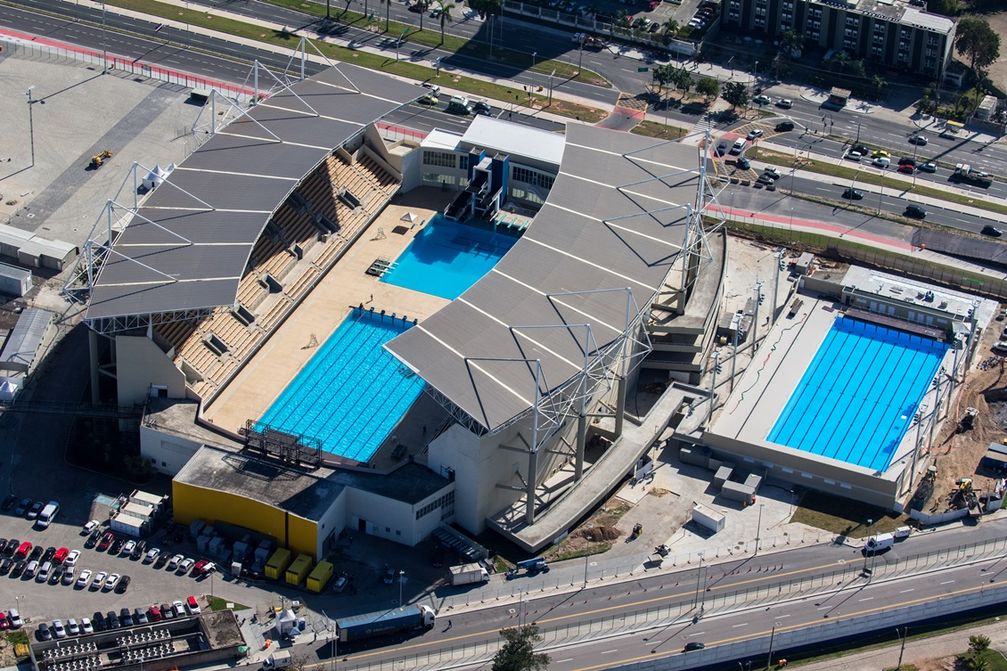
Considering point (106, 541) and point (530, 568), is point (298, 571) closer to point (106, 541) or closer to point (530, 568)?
point (106, 541)

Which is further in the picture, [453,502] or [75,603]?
[453,502]

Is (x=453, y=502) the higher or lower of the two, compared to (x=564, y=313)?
lower

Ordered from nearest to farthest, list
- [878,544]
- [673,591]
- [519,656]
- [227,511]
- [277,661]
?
[519,656] < [277,661] < [673,591] < [227,511] < [878,544]

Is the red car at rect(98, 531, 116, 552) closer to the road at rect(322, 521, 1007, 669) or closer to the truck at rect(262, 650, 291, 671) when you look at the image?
the truck at rect(262, 650, 291, 671)

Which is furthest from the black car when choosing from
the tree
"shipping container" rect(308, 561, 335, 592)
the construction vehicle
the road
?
the construction vehicle

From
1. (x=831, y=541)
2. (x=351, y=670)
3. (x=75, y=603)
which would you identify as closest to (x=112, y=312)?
(x=75, y=603)


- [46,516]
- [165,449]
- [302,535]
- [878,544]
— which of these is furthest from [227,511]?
[878,544]

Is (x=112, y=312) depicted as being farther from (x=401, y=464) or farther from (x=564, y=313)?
(x=564, y=313)
